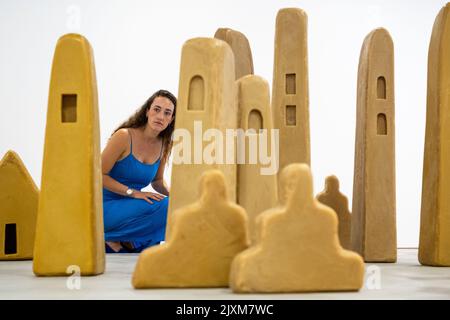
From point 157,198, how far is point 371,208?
1.42m

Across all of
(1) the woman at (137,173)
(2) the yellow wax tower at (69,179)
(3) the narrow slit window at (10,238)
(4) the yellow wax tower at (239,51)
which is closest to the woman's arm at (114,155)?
(1) the woman at (137,173)

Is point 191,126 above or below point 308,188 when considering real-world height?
above

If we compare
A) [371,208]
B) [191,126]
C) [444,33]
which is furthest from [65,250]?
[444,33]

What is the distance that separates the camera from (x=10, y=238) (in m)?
3.72

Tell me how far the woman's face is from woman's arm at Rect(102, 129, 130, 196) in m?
0.20

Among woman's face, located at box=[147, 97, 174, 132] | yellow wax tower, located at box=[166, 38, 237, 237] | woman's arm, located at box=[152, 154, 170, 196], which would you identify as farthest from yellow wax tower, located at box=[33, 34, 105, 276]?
woman's arm, located at box=[152, 154, 170, 196]

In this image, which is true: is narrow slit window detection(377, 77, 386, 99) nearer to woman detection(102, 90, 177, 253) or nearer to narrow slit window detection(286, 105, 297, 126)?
narrow slit window detection(286, 105, 297, 126)

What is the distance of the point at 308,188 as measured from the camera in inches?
89.0

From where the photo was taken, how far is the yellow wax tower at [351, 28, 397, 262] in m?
3.48

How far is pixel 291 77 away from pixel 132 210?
1487 millimetres

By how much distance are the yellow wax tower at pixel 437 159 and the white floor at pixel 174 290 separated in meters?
0.16

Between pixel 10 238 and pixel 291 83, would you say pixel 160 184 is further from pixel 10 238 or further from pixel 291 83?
pixel 291 83

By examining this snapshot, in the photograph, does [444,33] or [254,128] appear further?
[444,33]
